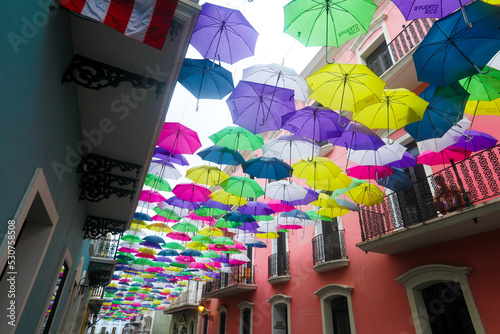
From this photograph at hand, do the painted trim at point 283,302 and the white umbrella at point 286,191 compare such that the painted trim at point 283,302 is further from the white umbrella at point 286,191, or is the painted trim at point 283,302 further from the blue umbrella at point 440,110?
the blue umbrella at point 440,110

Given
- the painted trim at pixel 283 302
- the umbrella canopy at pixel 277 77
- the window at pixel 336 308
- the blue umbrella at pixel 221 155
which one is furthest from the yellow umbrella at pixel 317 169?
the painted trim at pixel 283 302

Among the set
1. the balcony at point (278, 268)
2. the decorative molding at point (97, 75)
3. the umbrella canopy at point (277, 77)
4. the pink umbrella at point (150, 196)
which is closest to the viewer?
the decorative molding at point (97, 75)

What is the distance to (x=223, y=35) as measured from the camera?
4688mm

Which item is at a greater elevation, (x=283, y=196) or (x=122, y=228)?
(x=283, y=196)

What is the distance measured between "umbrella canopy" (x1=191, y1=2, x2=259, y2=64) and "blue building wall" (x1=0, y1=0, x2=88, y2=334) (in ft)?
8.02

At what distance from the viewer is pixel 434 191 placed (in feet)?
23.1

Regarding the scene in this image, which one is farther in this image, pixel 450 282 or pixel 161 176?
pixel 161 176

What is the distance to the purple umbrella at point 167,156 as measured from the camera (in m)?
7.27

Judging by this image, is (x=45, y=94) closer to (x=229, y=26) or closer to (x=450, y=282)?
(x=229, y=26)

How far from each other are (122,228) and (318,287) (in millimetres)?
7334

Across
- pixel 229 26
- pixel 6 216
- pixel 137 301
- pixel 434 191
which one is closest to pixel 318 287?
pixel 434 191

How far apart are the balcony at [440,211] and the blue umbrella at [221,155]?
4227mm

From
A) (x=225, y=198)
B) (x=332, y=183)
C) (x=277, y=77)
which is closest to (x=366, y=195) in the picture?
(x=332, y=183)

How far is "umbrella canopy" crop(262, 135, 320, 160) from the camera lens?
694 cm
